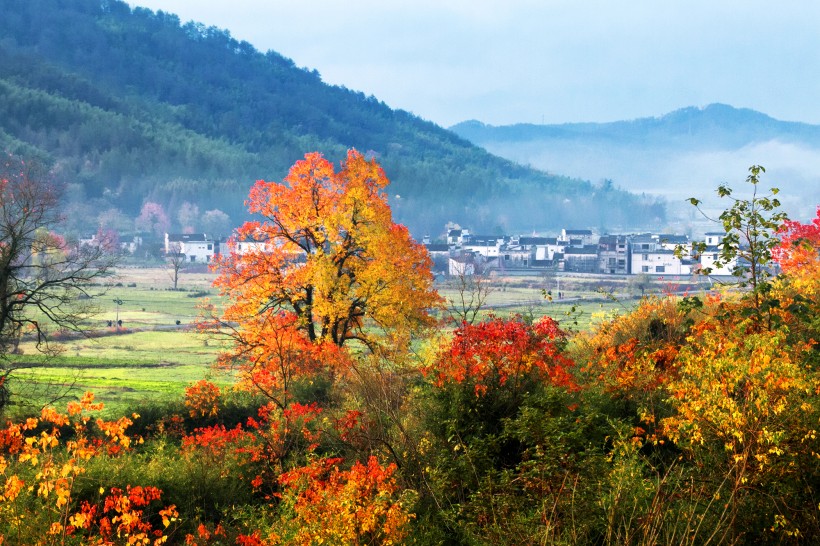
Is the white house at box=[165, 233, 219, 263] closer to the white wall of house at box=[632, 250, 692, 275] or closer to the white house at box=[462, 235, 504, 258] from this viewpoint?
the white house at box=[462, 235, 504, 258]

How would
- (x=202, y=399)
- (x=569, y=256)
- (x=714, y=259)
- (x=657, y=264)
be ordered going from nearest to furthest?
(x=202, y=399), (x=714, y=259), (x=657, y=264), (x=569, y=256)

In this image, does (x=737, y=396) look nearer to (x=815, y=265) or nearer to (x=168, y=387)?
(x=815, y=265)

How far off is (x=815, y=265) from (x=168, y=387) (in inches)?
1155

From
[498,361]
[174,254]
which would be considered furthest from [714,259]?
[174,254]

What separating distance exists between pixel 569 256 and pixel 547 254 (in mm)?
12615

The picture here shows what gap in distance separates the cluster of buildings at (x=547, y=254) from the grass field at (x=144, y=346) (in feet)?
47.1

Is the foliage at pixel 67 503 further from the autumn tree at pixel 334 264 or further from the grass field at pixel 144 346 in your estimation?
the autumn tree at pixel 334 264

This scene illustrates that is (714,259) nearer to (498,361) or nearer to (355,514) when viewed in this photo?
(498,361)

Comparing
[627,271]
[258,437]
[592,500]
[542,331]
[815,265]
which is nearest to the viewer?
[592,500]

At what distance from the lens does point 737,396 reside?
29.0 ft

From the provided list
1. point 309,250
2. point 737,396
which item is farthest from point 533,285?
point 737,396

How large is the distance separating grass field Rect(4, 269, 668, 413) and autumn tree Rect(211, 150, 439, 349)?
2989 mm

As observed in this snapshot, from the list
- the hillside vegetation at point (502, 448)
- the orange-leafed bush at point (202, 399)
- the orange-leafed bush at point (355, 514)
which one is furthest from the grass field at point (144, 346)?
the orange-leafed bush at point (355, 514)

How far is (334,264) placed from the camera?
1054 inches
